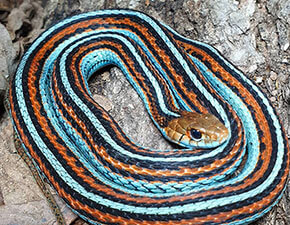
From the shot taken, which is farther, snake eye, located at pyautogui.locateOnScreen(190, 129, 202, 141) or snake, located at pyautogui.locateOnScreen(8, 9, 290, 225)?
snake eye, located at pyautogui.locateOnScreen(190, 129, 202, 141)

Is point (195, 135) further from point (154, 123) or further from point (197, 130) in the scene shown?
point (154, 123)

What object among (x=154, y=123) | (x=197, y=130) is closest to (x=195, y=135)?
(x=197, y=130)

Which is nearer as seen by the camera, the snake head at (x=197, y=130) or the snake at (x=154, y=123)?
the snake at (x=154, y=123)

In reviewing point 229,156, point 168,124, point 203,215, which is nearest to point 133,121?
point 168,124

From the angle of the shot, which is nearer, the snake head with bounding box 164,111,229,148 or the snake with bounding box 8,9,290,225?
the snake with bounding box 8,9,290,225

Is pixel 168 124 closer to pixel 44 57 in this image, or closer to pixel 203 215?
pixel 203 215

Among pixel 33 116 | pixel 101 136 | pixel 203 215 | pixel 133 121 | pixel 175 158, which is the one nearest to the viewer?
pixel 203 215
